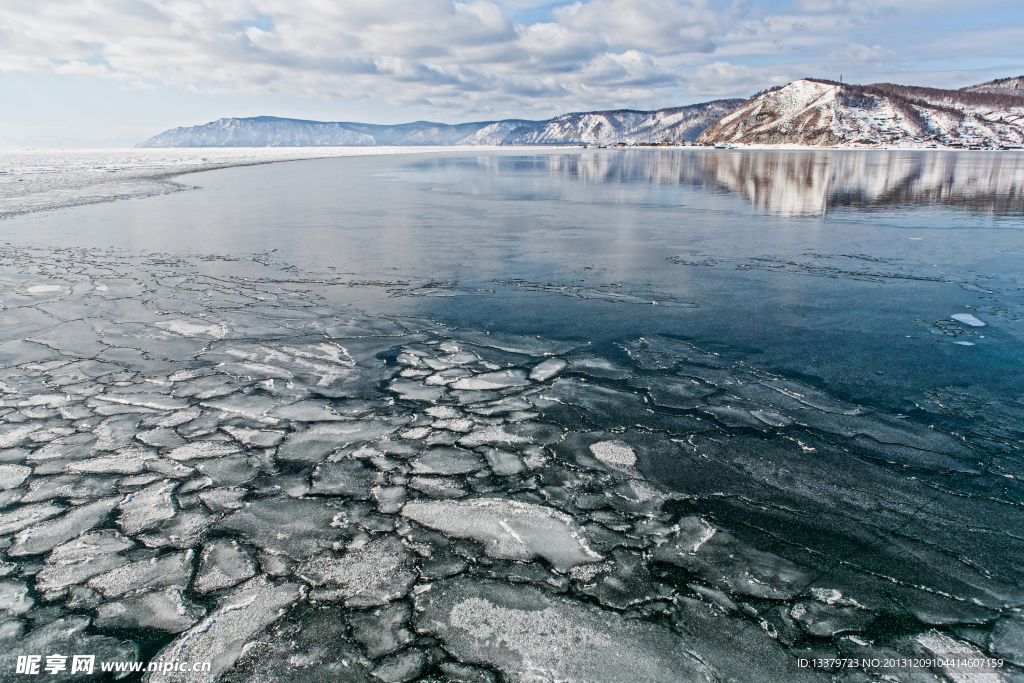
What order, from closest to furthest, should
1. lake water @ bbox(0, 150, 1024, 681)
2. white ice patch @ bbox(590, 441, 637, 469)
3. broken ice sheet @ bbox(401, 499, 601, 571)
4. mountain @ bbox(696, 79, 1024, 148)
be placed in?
lake water @ bbox(0, 150, 1024, 681) < broken ice sheet @ bbox(401, 499, 601, 571) < white ice patch @ bbox(590, 441, 637, 469) < mountain @ bbox(696, 79, 1024, 148)

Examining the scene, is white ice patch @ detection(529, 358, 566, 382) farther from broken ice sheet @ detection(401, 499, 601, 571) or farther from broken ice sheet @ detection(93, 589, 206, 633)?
broken ice sheet @ detection(93, 589, 206, 633)

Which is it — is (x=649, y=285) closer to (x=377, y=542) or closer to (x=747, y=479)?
(x=747, y=479)

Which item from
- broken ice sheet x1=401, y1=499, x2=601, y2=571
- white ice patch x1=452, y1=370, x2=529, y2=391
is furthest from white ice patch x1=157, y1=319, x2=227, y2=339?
broken ice sheet x1=401, y1=499, x2=601, y2=571

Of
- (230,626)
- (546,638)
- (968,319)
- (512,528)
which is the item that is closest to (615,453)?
Result: (512,528)

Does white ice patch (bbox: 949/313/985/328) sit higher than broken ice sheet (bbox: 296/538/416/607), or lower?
higher

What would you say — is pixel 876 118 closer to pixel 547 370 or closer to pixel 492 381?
pixel 547 370

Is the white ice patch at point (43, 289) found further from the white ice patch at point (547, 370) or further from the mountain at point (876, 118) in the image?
the mountain at point (876, 118)

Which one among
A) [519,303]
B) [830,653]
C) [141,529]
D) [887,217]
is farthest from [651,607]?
[887,217]
